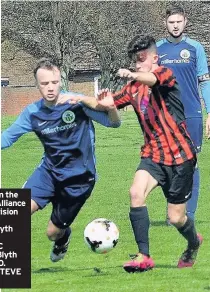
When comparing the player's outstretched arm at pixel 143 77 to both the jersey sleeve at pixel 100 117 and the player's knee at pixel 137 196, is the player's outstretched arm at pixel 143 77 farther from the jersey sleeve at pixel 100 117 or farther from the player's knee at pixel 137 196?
the player's knee at pixel 137 196

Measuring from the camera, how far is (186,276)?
813cm

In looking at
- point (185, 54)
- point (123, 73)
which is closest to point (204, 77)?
point (185, 54)

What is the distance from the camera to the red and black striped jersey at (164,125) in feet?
27.5

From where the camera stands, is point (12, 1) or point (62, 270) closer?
point (62, 270)

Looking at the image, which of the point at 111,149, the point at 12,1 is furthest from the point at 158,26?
the point at 111,149

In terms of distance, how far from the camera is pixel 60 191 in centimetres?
860

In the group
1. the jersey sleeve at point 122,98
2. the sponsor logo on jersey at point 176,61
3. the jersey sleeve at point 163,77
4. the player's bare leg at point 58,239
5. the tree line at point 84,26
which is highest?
the tree line at point 84,26

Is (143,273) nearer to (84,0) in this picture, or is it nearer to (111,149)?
(111,149)

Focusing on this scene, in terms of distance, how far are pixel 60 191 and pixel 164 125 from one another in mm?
1067

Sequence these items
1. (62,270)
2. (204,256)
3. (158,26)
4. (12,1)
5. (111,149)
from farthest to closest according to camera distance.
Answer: (158,26) < (12,1) < (111,149) < (204,256) < (62,270)

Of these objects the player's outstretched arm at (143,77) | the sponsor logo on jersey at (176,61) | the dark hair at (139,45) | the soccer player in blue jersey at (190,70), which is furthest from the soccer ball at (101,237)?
the sponsor logo on jersey at (176,61)

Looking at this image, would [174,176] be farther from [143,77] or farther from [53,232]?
[53,232]

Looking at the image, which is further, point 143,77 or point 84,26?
point 84,26

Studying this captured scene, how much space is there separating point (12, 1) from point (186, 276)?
113 ft
